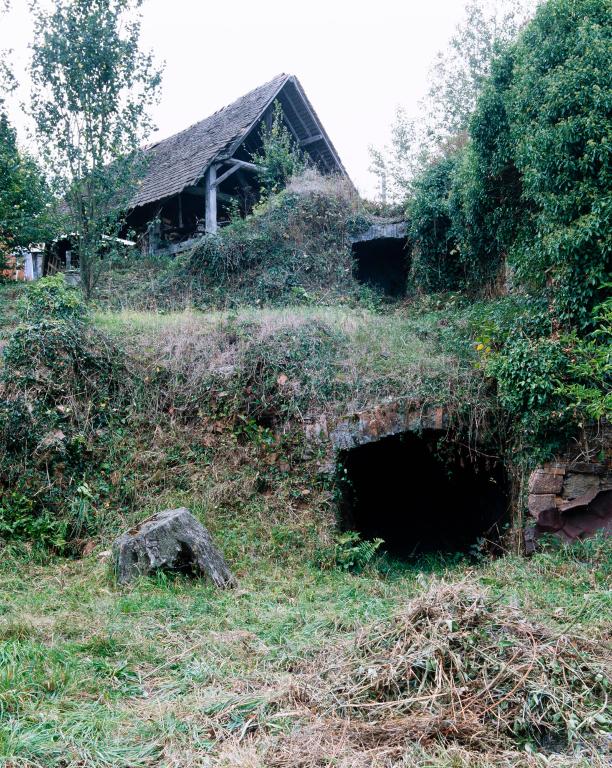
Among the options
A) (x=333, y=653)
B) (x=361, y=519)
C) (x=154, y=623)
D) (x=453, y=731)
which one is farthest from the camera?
(x=361, y=519)

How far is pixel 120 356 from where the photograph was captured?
9016 mm

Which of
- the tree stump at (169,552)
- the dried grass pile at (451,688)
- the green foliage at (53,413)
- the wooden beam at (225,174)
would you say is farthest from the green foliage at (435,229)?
the dried grass pile at (451,688)

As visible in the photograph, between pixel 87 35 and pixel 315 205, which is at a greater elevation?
pixel 87 35

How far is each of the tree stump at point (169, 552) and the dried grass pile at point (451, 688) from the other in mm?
2383

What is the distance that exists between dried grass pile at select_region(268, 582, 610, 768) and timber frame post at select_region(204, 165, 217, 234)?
44.2 ft

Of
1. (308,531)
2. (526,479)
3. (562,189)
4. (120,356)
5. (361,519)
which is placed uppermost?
(562,189)

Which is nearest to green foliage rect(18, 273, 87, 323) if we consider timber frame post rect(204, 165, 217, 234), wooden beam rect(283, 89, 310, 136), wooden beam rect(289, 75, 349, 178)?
timber frame post rect(204, 165, 217, 234)

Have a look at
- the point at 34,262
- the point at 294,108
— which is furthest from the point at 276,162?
the point at 34,262

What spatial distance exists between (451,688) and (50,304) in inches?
306

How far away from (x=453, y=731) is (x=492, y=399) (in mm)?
5383

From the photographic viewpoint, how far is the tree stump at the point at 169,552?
587cm

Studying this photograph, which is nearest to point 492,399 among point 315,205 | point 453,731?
point 453,731

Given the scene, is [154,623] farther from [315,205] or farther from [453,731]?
[315,205]

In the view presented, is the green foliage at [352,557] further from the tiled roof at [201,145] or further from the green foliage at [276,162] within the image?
the tiled roof at [201,145]
